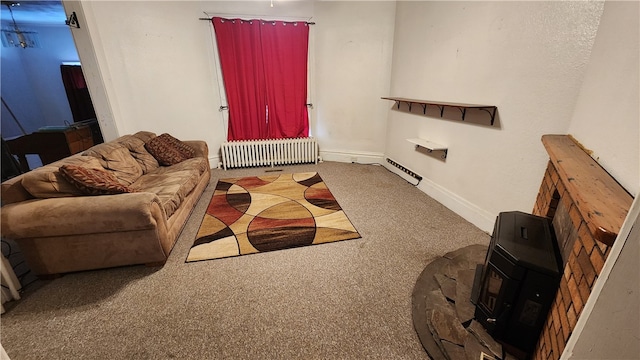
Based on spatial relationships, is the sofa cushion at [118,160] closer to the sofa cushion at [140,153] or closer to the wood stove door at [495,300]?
the sofa cushion at [140,153]

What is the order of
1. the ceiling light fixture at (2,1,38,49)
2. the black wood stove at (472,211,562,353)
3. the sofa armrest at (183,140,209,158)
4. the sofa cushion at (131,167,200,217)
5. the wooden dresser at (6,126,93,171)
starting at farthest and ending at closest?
the ceiling light fixture at (2,1,38,49)
the wooden dresser at (6,126,93,171)
the sofa armrest at (183,140,209,158)
the sofa cushion at (131,167,200,217)
the black wood stove at (472,211,562,353)

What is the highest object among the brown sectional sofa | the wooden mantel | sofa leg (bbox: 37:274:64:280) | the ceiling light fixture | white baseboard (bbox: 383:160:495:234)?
the ceiling light fixture

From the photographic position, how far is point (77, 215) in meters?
1.80

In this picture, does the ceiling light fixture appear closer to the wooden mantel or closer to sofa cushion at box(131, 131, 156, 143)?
sofa cushion at box(131, 131, 156, 143)

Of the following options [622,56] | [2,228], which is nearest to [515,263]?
[622,56]

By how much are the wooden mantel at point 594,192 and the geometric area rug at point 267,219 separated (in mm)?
1601

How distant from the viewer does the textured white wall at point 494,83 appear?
1.83m

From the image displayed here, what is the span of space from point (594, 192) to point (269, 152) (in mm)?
3950

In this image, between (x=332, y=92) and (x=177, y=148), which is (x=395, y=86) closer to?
(x=332, y=92)

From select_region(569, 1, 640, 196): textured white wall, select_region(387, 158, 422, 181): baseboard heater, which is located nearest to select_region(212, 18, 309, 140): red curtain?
select_region(387, 158, 422, 181): baseboard heater

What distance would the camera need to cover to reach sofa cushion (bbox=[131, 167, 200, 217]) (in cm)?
231

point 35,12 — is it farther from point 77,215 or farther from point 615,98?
point 615,98

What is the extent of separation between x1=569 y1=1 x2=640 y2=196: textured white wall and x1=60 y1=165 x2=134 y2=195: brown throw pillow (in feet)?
9.51

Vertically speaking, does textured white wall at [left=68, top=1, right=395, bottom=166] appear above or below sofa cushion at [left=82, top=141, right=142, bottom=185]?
above
